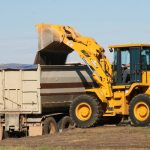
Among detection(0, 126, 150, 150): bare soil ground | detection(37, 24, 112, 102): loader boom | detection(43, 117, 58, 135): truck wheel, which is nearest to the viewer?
detection(0, 126, 150, 150): bare soil ground

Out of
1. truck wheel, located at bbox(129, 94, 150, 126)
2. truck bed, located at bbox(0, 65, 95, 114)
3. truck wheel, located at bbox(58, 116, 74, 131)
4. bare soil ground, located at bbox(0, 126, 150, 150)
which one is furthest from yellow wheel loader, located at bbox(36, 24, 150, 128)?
truck wheel, located at bbox(58, 116, 74, 131)

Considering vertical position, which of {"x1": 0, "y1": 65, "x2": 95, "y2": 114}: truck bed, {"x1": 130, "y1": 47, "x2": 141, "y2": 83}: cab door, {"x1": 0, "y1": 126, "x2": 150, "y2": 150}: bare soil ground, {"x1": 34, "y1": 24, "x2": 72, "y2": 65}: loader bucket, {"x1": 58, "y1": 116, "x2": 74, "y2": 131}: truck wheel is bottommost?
{"x1": 0, "y1": 126, "x2": 150, "y2": 150}: bare soil ground

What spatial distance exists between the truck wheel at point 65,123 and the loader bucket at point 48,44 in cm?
253

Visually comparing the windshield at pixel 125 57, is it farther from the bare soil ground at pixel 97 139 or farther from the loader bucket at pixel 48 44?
the loader bucket at pixel 48 44

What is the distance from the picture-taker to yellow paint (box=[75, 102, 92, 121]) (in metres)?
22.7

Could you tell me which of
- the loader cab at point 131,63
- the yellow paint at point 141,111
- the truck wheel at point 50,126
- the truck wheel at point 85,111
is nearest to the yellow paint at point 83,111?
the truck wheel at point 85,111

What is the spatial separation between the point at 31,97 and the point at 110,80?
3.16 meters

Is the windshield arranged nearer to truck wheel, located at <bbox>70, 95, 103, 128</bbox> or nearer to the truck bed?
truck wheel, located at <bbox>70, 95, 103, 128</bbox>

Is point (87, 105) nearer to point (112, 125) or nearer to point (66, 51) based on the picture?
point (112, 125)

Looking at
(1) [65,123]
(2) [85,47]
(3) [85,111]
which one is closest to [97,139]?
(3) [85,111]

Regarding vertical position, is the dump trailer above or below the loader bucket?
below

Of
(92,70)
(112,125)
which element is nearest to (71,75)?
(92,70)

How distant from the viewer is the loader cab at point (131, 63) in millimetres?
22125

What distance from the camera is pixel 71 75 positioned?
2419cm
